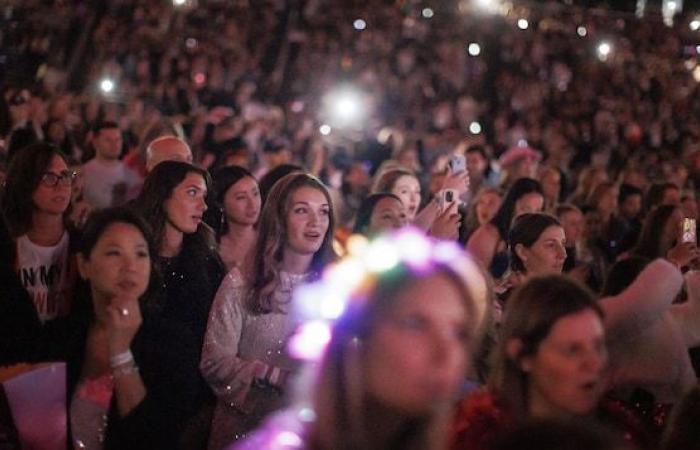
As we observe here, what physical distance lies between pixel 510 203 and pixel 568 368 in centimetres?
403

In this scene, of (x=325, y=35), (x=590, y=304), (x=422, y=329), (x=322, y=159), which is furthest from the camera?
(x=325, y=35)

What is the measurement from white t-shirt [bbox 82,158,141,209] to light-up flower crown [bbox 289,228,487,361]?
2.41 meters

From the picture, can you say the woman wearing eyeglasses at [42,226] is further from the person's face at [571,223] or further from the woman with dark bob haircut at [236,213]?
the person's face at [571,223]

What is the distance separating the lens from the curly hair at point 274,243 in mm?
4195

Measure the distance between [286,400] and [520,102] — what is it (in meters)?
14.4

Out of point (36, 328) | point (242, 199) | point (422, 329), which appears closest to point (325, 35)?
point (242, 199)

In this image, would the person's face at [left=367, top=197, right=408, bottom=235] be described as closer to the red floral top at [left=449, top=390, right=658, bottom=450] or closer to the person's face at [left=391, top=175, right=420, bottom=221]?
the person's face at [left=391, top=175, right=420, bottom=221]

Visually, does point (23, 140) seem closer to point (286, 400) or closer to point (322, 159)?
point (322, 159)

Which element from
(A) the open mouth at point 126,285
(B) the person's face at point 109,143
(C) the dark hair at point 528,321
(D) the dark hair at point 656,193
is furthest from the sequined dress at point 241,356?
(D) the dark hair at point 656,193

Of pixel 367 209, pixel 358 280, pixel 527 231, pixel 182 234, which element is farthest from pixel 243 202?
pixel 358 280

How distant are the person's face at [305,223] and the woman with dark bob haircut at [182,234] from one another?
636mm

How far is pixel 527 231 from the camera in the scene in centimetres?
519

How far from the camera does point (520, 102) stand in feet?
58.2

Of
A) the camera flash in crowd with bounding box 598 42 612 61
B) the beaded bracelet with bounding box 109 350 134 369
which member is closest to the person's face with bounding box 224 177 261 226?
the beaded bracelet with bounding box 109 350 134 369
